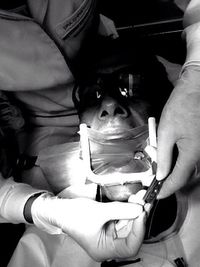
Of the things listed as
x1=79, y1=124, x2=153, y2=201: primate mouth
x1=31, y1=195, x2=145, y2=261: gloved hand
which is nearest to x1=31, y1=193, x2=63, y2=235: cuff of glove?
x1=31, y1=195, x2=145, y2=261: gloved hand

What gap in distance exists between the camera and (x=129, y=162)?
1.21 metres

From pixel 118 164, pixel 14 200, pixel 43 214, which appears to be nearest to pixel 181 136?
pixel 118 164

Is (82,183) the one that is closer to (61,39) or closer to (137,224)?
(137,224)

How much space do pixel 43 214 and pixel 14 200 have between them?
137 mm

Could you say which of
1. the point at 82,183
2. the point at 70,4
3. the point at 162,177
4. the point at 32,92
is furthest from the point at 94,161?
the point at 70,4

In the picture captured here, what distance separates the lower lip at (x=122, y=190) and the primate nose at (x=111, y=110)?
27 centimetres

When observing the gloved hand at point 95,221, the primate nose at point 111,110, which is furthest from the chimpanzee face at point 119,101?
the gloved hand at point 95,221

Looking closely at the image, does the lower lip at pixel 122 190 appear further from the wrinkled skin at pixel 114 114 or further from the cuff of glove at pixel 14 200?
the cuff of glove at pixel 14 200

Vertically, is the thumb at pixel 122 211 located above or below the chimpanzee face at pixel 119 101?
below

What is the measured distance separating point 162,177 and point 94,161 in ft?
0.95

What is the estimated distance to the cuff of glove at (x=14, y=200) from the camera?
122 centimetres

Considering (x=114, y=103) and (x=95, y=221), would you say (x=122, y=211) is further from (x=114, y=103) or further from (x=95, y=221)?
(x=114, y=103)

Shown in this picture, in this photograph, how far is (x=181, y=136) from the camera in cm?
103

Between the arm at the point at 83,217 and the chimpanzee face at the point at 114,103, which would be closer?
the arm at the point at 83,217
